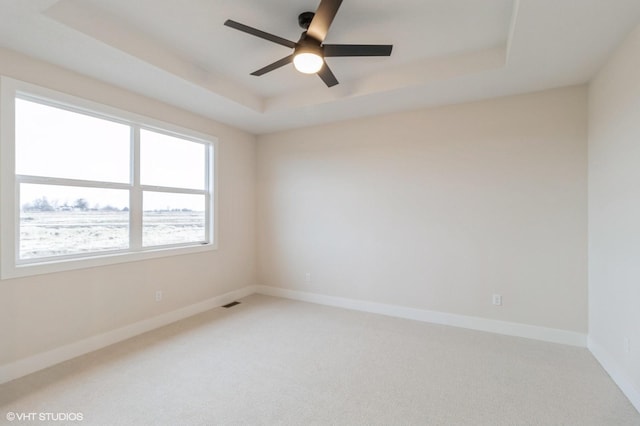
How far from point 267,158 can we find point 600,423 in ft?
15.0

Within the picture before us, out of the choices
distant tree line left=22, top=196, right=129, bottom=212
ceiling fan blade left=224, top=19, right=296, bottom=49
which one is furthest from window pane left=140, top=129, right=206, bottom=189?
ceiling fan blade left=224, top=19, right=296, bottom=49

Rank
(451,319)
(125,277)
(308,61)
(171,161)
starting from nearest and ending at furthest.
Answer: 1. (308,61)
2. (125,277)
3. (451,319)
4. (171,161)

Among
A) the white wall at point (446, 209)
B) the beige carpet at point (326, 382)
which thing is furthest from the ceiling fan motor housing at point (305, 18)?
the beige carpet at point (326, 382)

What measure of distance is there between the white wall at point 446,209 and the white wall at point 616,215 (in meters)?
0.19

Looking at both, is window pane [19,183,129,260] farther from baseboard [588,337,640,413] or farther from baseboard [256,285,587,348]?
baseboard [588,337,640,413]

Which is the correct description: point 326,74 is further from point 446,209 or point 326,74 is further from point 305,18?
point 446,209

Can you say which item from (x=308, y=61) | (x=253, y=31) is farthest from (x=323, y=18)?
(x=253, y=31)

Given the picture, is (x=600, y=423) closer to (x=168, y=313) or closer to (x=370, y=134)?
(x=370, y=134)

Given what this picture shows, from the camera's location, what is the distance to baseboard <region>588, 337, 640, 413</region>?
1995 millimetres

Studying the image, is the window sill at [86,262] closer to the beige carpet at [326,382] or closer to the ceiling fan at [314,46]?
the beige carpet at [326,382]

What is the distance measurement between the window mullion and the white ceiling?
571 millimetres

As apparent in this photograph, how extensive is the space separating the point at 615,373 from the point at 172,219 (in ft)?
15.0

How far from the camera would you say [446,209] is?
11.5ft

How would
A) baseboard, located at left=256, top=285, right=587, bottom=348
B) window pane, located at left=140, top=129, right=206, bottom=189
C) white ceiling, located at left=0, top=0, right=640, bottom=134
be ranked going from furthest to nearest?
window pane, located at left=140, top=129, right=206, bottom=189
baseboard, located at left=256, top=285, right=587, bottom=348
white ceiling, located at left=0, top=0, right=640, bottom=134
